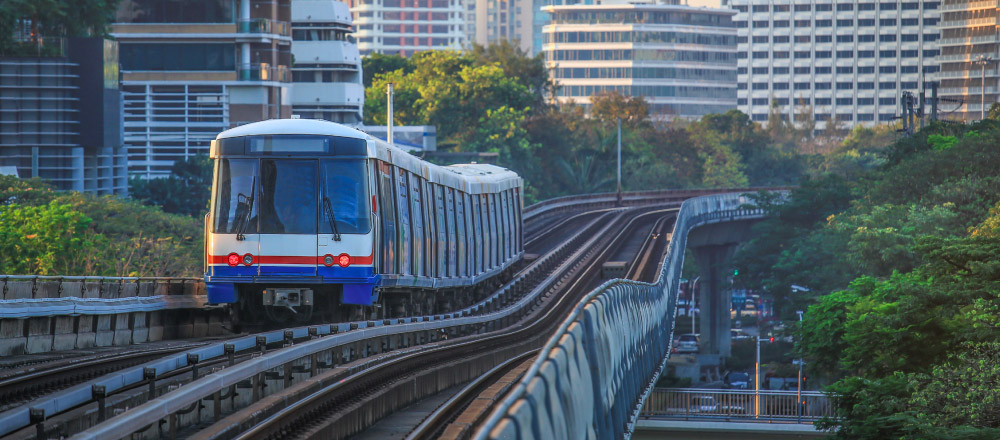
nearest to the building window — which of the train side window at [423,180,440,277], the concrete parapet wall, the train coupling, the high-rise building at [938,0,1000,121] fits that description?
the train side window at [423,180,440,277]

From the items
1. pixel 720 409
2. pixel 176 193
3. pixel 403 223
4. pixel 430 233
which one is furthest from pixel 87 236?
pixel 176 193

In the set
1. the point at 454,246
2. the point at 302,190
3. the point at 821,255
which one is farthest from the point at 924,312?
the point at 821,255

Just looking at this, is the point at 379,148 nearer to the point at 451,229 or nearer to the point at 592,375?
the point at 451,229

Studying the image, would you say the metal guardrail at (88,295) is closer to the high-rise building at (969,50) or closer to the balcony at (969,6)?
the high-rise building at (969,50)

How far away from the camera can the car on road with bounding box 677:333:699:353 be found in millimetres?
90750

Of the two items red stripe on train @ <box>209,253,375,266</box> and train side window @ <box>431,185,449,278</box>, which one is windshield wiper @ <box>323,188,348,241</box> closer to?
red stripe on train @ <box>209,253,375,266</box>

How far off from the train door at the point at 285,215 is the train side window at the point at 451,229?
7892 mm

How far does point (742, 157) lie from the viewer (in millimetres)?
132500

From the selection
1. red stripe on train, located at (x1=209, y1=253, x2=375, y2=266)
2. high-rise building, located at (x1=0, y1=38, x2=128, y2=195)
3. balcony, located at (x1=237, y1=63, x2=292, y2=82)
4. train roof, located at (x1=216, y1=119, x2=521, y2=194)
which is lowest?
red stripe on train, located at (x1=209, y1=253, x2=375, y2=266)

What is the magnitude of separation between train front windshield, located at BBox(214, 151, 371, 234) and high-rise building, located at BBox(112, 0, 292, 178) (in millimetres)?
53201

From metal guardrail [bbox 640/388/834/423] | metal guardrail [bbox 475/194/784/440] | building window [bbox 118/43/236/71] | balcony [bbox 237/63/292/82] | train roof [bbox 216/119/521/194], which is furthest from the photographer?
building window [bbox 118/43/236/71]

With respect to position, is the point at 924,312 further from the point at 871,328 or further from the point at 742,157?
the point at 742,157

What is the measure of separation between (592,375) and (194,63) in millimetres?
65378

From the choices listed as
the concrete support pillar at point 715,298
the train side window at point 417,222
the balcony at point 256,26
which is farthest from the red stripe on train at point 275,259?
the concrete support pillar at point 715,298
